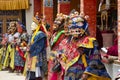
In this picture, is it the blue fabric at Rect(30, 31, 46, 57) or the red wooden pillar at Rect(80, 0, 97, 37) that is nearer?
the blue fabric at Rect(30, 31, 46, 57)

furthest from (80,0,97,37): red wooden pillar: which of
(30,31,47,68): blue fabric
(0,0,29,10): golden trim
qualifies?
(0,0,29,10): golden trim

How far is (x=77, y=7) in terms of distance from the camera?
1811 centimetres

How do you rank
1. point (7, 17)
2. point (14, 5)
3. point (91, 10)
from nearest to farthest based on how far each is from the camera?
point (91, 10) < point (14, 5) < point (7, 17)

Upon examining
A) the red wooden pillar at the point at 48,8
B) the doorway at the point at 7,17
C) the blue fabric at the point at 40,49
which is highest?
the red wooden pillar at the point at 48,8

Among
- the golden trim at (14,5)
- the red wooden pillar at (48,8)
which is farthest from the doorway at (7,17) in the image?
the red wooden pillar at (48,8)

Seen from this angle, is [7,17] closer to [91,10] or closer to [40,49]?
[91,10]

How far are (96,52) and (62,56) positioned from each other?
3.46 feet

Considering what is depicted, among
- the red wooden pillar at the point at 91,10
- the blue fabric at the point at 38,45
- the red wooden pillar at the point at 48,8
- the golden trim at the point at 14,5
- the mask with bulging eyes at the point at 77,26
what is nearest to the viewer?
the mask with bulging eyes at the point at 77,26

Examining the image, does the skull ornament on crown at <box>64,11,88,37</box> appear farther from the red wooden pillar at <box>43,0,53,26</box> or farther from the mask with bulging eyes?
the red wooden pillar at <box>43,0,53,26</box>

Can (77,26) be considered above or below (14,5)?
below

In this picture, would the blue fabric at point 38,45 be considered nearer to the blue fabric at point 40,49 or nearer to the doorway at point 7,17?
the blue fabric at point 40,49

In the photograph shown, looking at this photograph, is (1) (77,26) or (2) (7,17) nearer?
(1) (77,26)

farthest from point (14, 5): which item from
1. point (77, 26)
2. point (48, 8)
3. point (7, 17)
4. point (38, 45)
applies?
point (77, 26)

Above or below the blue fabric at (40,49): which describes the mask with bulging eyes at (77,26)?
above
